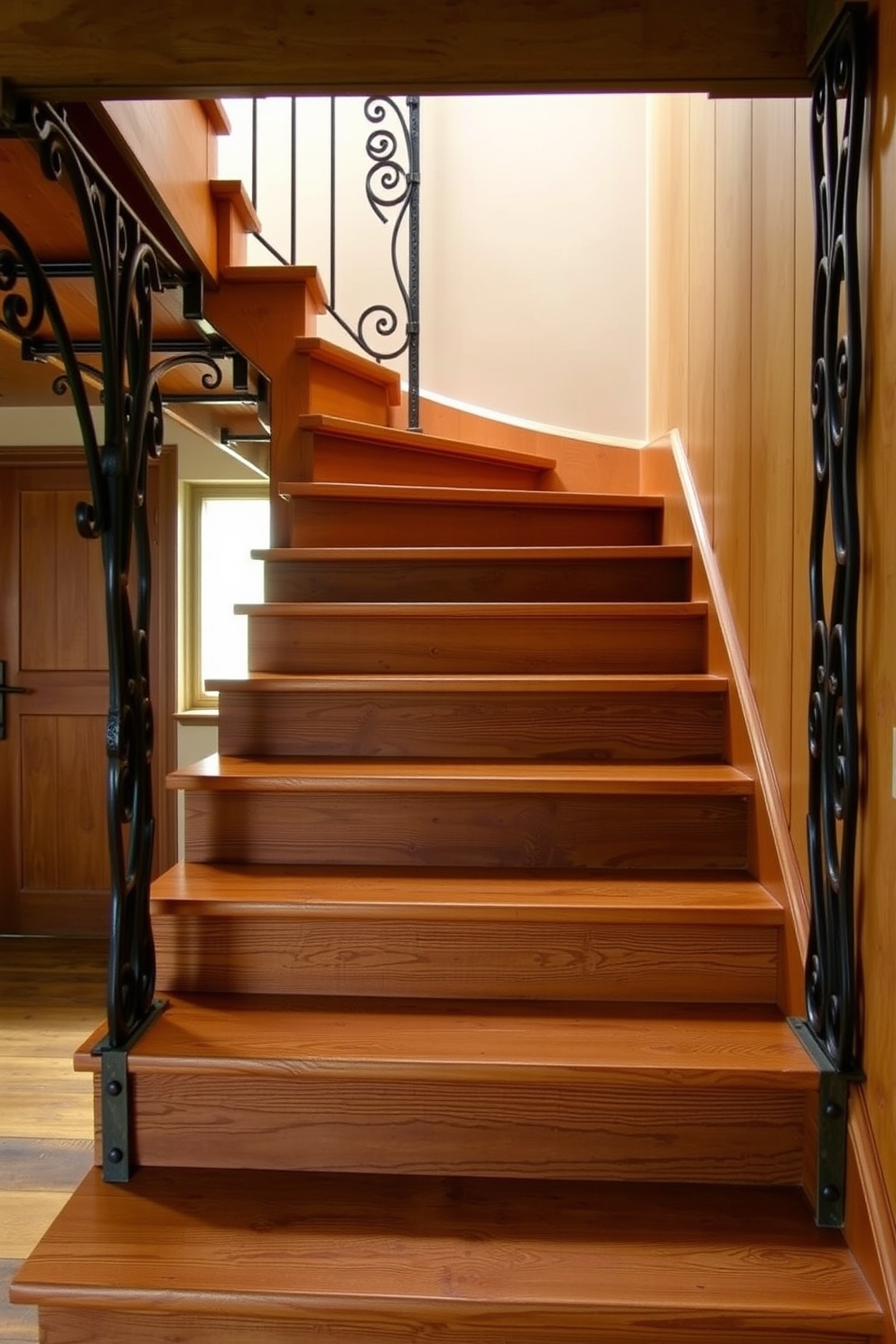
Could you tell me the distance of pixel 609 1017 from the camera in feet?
5.13

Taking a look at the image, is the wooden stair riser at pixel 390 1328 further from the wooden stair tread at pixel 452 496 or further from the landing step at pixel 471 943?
→ the wooden stair tread at pixel 452 496

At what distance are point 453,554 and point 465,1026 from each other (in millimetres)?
1167

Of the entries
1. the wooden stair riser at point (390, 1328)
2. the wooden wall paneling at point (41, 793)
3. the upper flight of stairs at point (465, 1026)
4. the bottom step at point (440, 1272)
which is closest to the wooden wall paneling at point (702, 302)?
the upper flight of stairs at point (465, 1026)

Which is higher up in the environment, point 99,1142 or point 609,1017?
point 609,1017

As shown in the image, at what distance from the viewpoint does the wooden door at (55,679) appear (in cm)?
430

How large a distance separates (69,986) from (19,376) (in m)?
2.27

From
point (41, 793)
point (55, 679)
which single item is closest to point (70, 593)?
point (55, 679)

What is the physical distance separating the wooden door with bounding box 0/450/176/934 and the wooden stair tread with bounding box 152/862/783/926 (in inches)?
109

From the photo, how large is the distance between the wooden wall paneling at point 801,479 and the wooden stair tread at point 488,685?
1.27ft

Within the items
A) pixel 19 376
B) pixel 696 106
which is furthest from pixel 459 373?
pixel 19 376

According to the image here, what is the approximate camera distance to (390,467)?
9.04 ft

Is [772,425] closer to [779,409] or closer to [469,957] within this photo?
[779,409]

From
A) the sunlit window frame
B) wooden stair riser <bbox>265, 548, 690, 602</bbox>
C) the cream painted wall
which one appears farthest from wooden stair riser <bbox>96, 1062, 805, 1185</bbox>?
the sunlit window frame

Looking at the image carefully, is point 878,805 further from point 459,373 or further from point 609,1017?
point 459,373
